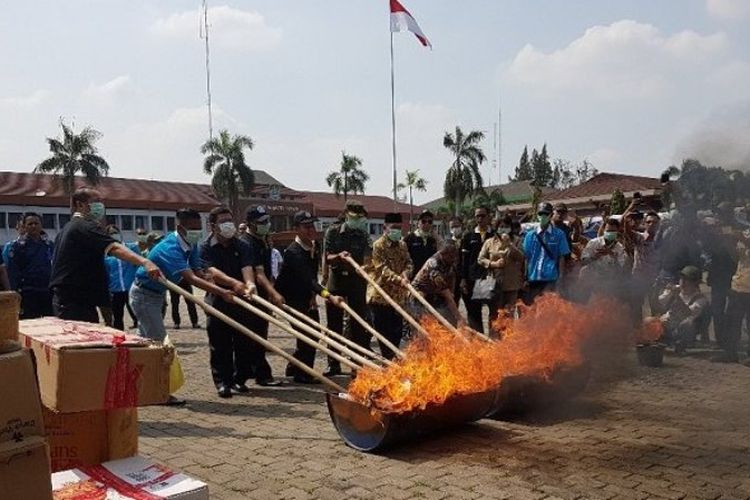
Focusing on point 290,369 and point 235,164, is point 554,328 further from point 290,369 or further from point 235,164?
point 235,164

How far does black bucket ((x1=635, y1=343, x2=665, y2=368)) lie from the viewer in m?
8.34

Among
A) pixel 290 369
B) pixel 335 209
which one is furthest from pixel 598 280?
pixel 335 209

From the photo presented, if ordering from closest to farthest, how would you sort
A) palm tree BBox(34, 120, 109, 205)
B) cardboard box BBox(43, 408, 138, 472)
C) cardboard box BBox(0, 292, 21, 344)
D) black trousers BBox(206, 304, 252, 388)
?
cardboard box BBox(0, 292, 21, 344) < cardboard box BBox(43, 408, 138, 472) < black trousers BBox(206, 304, 252, 388) < palm tree BBox(34, 120, 109, 205)

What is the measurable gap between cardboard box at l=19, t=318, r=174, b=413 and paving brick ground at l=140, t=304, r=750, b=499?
1316 mm

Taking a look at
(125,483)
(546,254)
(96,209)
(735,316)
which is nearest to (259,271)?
(96,209)

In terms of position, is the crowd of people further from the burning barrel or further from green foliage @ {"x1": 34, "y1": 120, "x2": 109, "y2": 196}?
green foliage @ {"x1": 34, "y1": 120, "x2": 109, "y2": 196}

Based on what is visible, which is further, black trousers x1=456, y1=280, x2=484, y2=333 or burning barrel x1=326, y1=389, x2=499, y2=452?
black trousers x1=456, y1=280, x2=484, y2=333

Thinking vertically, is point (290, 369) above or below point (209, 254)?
below

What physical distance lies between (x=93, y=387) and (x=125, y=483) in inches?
19.5

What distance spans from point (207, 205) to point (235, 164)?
5225 mm

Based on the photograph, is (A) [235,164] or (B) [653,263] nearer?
(B) [653,263]

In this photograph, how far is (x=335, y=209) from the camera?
55719 mm

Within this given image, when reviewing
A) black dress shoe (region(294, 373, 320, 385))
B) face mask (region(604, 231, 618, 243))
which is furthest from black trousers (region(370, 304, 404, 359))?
face mask (region(604, 231, 618, 243))

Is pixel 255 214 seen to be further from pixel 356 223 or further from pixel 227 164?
pixel 227 164
